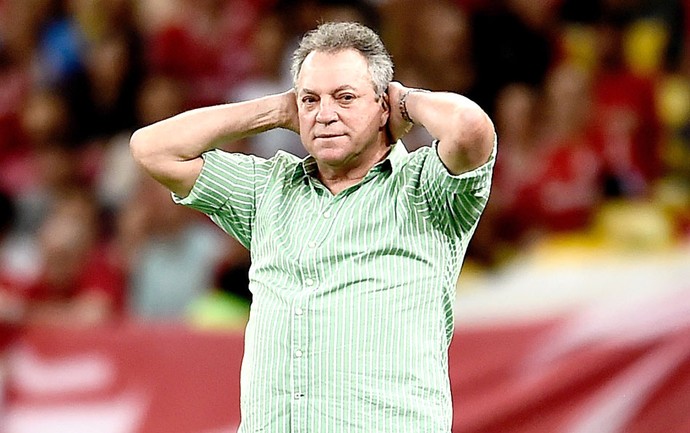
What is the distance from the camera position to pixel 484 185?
2.71 metres

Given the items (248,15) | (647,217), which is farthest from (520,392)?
(248,15)

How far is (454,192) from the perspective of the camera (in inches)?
106

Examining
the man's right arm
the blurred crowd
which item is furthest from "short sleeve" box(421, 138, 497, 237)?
the blurred crowd

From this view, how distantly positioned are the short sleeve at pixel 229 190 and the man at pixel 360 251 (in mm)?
41

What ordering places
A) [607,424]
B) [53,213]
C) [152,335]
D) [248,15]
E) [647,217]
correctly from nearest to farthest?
[607,424] → [152,335] → [647,217] → [53,213] → [248,15]

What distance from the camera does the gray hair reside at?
2.80 meters

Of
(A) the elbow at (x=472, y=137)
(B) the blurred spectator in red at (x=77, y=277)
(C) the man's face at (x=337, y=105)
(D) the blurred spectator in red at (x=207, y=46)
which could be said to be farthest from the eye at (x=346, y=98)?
(D) the blurred spectator in red at (x=207, y=46)

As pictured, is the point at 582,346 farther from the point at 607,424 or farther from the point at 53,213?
the point at 53,213

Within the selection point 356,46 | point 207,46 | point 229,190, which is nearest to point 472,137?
point 356,46

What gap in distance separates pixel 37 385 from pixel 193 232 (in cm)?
111

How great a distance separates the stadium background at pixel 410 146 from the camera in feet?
14.4

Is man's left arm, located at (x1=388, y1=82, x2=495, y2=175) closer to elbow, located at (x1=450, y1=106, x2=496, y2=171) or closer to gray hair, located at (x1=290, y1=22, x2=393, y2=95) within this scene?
elbow, located at (x1=450, y1=106, x2=496, y2=171)

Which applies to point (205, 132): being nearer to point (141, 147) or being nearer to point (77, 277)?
point (141, 147)

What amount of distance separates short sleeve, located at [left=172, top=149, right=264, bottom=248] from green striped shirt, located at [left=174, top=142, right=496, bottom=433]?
12 centimetres
